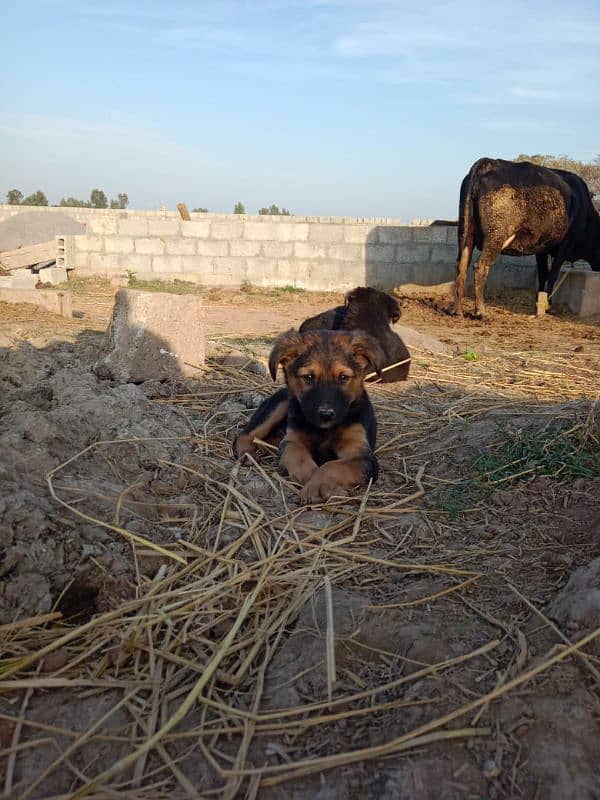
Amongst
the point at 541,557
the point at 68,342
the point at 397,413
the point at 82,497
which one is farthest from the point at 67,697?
the point at 68,342

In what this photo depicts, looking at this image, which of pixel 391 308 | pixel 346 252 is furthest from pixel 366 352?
pixel 346 252

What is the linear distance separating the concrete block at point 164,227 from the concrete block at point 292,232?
1.94 metres

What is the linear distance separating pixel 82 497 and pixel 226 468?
45.3 inches

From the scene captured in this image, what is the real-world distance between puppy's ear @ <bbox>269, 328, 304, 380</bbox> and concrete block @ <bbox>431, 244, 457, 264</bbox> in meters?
11.8

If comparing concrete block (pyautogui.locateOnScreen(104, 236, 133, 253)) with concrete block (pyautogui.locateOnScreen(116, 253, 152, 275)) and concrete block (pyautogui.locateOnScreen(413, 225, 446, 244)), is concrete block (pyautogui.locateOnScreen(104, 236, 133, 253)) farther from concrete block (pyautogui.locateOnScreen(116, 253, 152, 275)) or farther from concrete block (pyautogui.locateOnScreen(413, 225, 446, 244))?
concrete block (pyautogui.locateOnScreen(413, 225, 446, 244))

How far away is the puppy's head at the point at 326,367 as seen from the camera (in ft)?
14.3

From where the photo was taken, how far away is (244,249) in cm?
1655

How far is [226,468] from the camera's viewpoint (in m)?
4.54

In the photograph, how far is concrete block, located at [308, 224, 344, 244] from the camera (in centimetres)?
1619

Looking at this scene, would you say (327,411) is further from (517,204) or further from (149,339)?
(517,204)

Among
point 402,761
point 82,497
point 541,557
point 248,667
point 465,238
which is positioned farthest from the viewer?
point 465,238

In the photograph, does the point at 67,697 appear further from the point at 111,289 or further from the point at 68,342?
the point at 111,289

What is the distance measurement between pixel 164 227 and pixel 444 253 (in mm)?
6318

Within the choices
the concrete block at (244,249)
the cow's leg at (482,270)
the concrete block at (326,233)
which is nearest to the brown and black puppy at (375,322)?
the cow's leg at (482,270)
